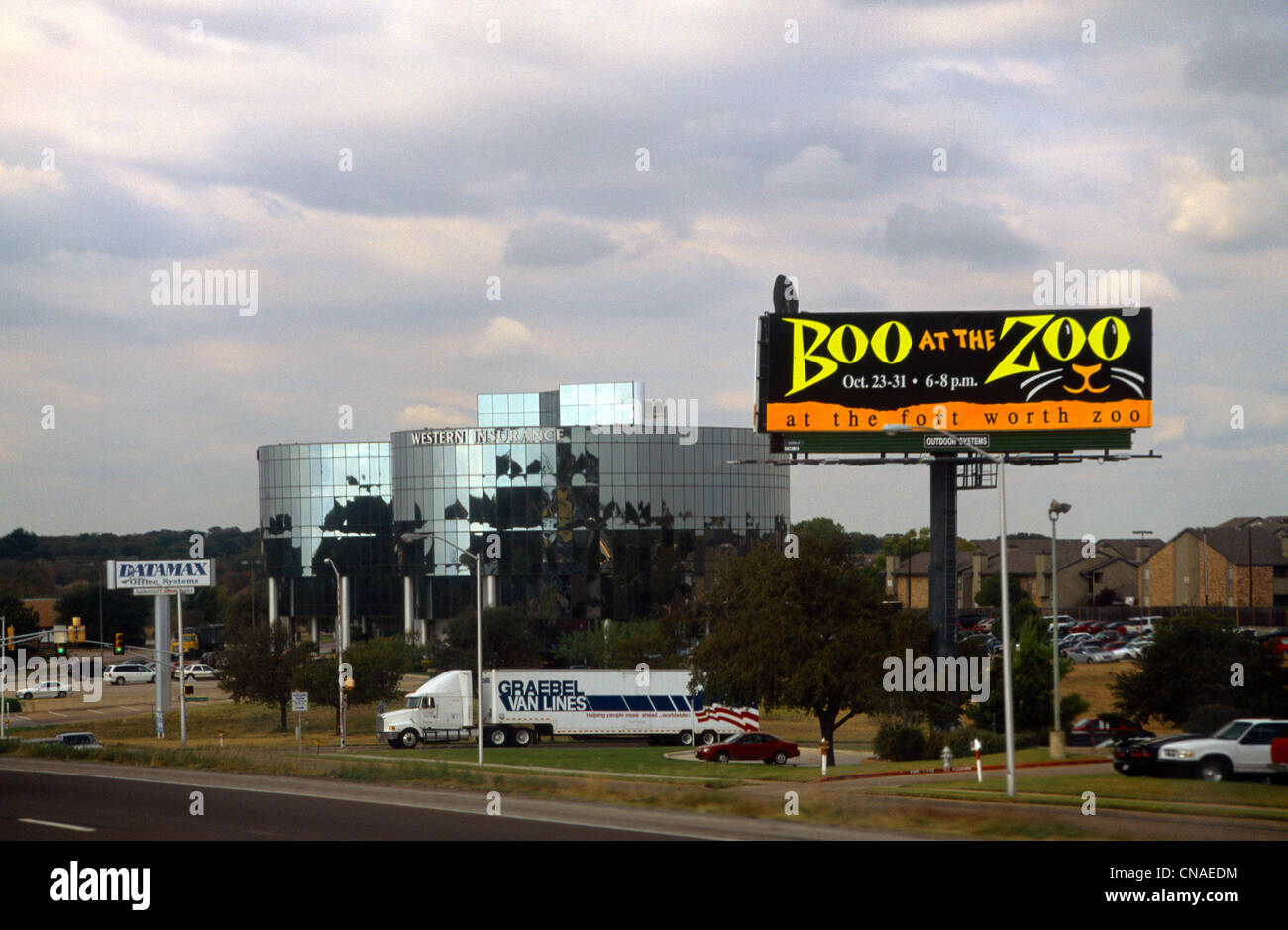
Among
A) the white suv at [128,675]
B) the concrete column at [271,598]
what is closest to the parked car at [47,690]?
the white suv at [128,675]

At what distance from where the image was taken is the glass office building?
105562 millimetres

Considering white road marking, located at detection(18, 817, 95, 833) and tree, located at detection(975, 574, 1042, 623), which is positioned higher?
white road marking, located at detection(18, 817, 95, 833)

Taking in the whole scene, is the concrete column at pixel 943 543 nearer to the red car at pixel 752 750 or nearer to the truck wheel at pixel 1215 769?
the red car at pixel 752 750

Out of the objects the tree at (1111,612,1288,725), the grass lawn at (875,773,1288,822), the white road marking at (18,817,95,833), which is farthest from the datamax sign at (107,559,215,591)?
the grass lawn at (875,773,1288,822)

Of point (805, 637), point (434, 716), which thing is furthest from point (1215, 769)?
point (434, 716)

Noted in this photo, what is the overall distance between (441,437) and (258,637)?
129ft

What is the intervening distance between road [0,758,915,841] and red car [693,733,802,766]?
22.3 meters

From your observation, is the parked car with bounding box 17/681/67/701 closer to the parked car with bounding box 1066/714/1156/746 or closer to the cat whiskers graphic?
the cat whiskers graphic

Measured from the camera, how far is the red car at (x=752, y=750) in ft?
158

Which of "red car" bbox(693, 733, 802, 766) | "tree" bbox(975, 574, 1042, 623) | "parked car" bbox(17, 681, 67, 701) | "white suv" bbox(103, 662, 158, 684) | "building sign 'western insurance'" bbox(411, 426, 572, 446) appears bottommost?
"white suv" bbox(103, 662, 158, 684)

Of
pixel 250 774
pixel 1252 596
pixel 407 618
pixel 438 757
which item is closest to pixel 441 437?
pixel 407 618

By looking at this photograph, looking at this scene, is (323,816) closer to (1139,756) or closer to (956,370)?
(1139,756)

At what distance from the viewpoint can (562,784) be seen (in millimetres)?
27594
